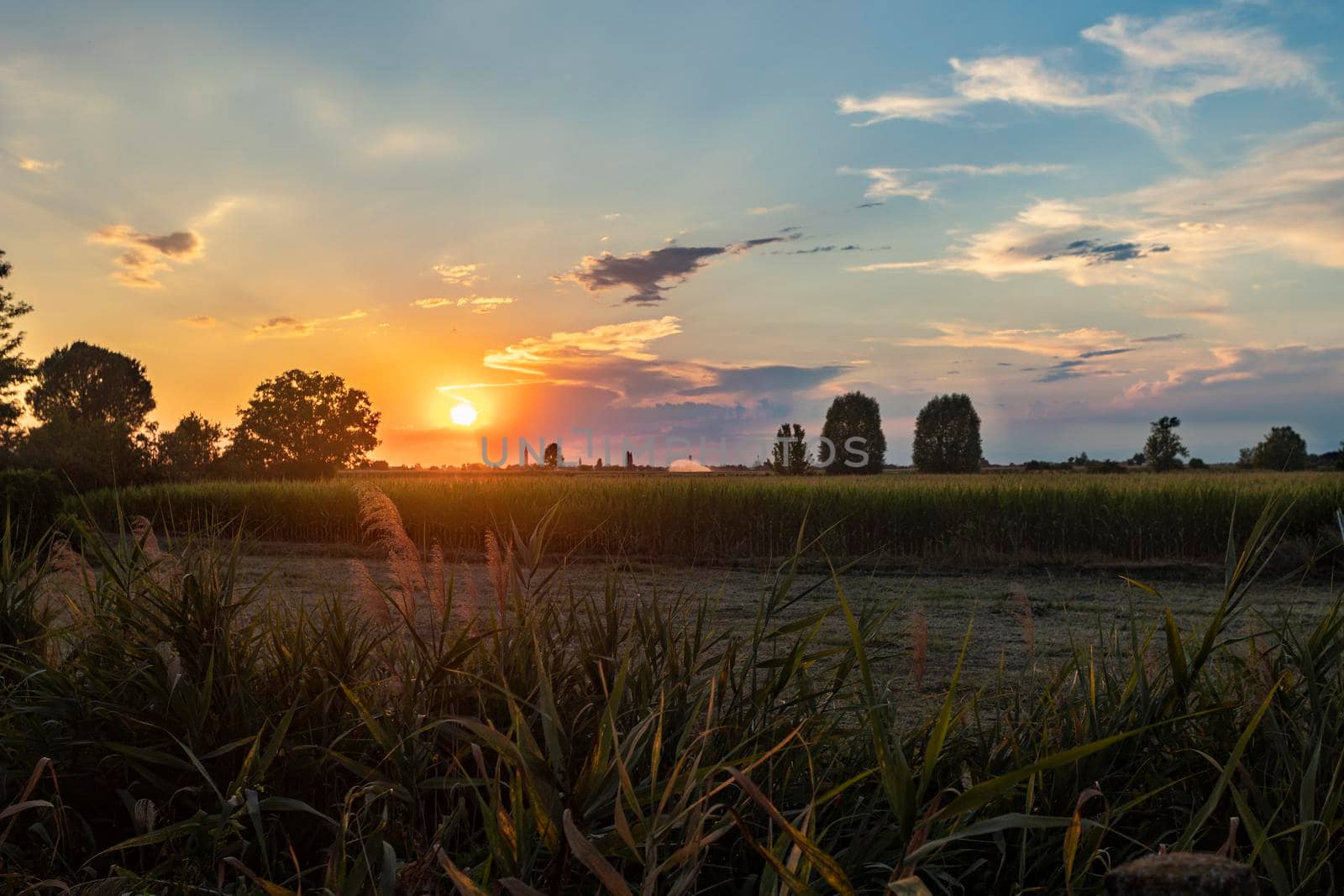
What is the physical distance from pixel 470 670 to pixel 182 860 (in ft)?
2.72

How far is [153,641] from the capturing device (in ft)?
8.99

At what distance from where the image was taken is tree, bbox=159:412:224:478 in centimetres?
3061

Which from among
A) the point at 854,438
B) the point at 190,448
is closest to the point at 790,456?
the point at 854,438

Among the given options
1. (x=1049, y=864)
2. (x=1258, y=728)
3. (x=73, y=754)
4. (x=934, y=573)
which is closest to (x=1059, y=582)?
(x=934, y=573)

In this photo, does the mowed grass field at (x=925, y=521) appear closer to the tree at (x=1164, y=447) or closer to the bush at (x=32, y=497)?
the bush at (x=32, y=497)

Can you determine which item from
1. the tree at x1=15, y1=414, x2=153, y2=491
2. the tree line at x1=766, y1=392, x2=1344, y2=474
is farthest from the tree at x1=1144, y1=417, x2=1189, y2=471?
the tree at x1=15, y1=414, x2=153, y2=491

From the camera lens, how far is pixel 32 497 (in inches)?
526

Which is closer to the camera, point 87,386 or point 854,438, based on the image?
point 854,438

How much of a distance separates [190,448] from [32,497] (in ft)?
77.3

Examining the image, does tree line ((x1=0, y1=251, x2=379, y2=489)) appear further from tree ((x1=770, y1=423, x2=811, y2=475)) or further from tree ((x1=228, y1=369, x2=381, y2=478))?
tree ((x1=770, y1=423, x2=811, y2=475))

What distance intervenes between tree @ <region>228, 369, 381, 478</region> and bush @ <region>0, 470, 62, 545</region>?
86.5ft

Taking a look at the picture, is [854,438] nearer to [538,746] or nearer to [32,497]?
[32,497]

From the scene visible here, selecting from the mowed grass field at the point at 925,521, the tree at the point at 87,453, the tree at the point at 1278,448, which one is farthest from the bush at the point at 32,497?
the tree at the point at 1278,448

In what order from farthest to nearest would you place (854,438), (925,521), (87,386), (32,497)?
1. (87,386)
2. (854,438)
3. (925,521)
4. (32,497)
